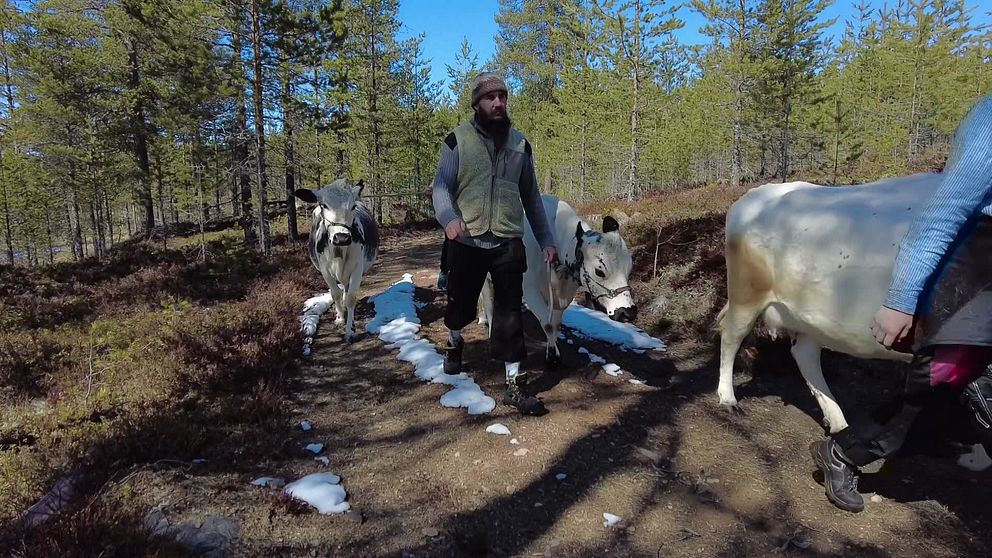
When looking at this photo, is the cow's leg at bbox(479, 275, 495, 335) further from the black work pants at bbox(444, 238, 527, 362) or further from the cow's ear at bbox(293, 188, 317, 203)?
the cow's ear at bbox(293, 188, 317, 203)

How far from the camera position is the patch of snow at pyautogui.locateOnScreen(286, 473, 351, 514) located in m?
3.07

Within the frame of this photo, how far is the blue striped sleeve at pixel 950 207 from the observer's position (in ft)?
6.16

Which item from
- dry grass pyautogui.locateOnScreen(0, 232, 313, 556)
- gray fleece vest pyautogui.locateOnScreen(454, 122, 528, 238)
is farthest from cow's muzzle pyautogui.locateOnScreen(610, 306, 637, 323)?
dry grass pyautogui.locateOnScreen(0, 232, 313, 556)

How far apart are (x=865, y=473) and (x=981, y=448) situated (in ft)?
2.94

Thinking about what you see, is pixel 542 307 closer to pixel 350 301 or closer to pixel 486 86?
pixel 486 86

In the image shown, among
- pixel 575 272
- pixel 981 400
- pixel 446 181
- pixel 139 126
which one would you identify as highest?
pixel 139 126

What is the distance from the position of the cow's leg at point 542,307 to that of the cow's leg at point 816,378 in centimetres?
229

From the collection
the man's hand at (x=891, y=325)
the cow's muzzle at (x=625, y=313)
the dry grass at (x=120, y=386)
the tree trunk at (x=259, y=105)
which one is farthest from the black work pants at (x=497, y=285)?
the tree trunk at (x=259, y=105)

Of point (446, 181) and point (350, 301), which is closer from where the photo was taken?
point (446, 181)

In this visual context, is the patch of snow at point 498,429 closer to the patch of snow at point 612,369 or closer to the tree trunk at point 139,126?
the patch of snow at point 612,369

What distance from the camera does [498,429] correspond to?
13.2 feet

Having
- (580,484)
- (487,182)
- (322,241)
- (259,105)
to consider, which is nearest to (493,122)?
(487,182)

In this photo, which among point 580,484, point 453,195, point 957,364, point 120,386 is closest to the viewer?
point 957,364

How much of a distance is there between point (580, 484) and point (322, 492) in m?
1.71
